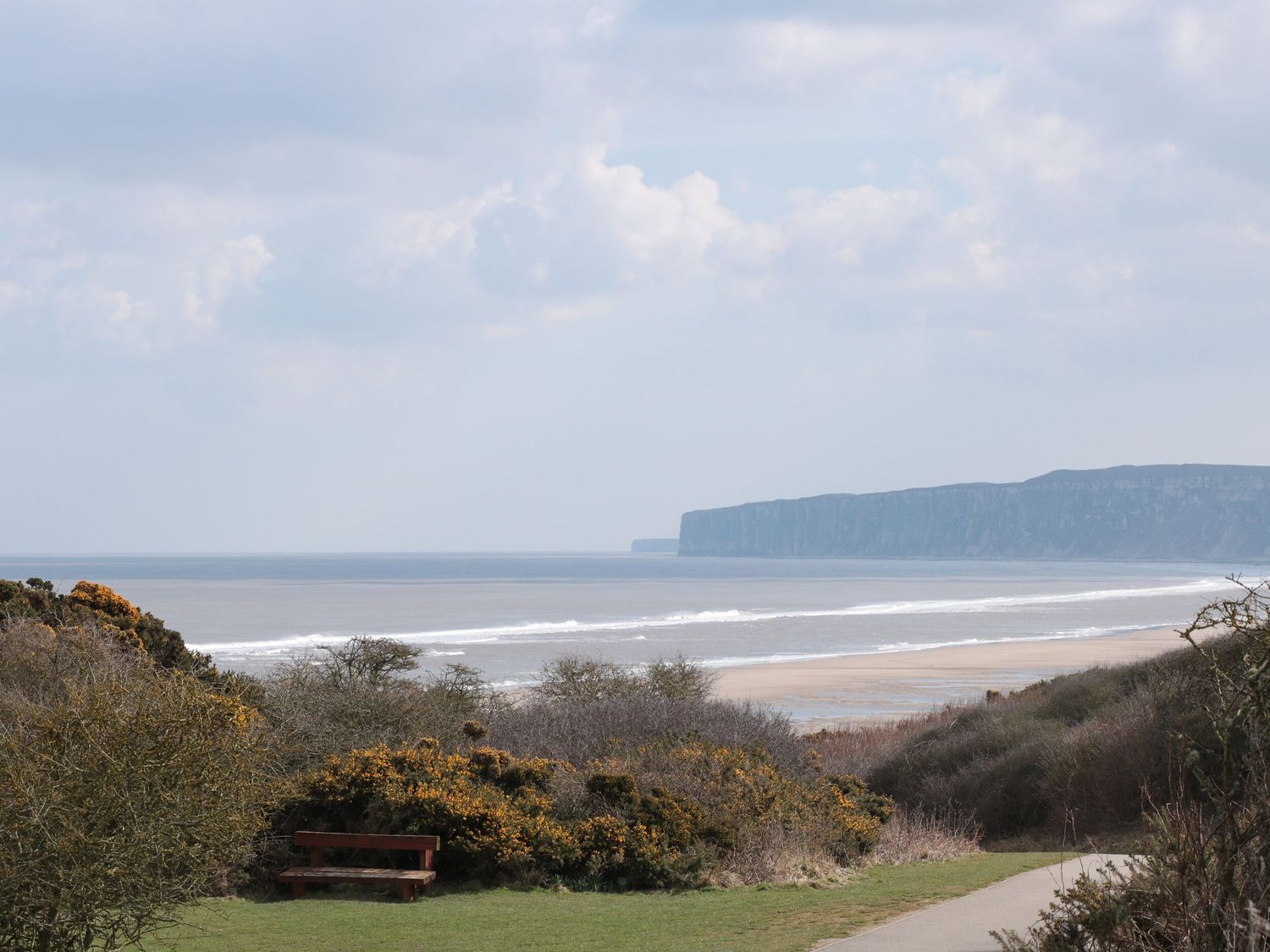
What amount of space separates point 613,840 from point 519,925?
8.49 feet

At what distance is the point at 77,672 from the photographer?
15219mm

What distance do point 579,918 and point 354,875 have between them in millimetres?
2828

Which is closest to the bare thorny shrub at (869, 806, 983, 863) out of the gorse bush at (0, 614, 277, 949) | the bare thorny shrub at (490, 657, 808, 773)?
the bare thorny shrub at (490, 657, 808, 773)

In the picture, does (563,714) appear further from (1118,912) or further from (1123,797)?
(1118,912)

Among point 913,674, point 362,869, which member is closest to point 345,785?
point 362,869

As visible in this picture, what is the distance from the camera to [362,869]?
13.3 meters

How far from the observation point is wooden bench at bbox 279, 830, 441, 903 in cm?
1291

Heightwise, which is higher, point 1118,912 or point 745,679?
point 1118,912

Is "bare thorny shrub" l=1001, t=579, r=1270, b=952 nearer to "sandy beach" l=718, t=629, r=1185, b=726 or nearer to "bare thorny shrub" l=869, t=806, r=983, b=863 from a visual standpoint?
"bare thorny shrub" l=869, t=806, r=983, b=863

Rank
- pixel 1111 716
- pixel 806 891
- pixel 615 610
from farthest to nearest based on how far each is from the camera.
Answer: pixel 615 610
pixel 1111 716
pixel 806 891

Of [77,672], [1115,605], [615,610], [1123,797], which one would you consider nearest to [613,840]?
[77,672]

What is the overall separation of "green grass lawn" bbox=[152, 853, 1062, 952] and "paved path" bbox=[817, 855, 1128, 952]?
30cm

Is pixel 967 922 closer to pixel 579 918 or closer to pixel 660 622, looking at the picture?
pixel 579 918

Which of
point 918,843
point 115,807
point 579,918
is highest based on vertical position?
point 115,807
